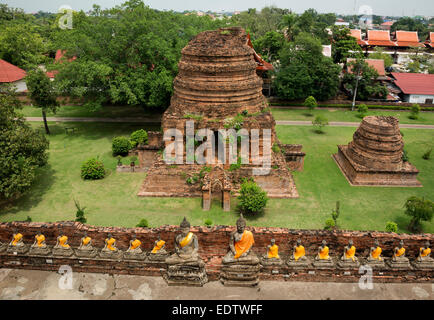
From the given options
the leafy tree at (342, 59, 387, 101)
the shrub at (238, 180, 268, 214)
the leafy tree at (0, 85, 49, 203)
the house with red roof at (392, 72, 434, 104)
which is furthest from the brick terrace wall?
the house with red roof at (392, 72, 434, 104)

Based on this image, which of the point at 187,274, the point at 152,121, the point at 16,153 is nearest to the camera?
the point at 187,274

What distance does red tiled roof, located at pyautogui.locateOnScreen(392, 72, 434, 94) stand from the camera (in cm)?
3797

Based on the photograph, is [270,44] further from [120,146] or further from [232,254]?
[232,254]

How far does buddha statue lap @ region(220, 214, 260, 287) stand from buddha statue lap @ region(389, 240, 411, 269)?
Answer: 14.5 ft

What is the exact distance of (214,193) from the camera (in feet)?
60.0

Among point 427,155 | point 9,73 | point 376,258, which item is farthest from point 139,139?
point 9,73

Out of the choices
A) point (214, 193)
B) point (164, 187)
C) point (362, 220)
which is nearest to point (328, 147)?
point (362, 220)

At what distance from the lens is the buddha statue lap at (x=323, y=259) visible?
10.9 meters

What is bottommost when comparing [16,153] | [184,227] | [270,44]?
[184,227]

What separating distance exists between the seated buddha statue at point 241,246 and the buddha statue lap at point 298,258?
120 centimetres

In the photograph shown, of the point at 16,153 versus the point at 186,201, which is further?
the point at 186,201

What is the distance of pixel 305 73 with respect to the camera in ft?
116

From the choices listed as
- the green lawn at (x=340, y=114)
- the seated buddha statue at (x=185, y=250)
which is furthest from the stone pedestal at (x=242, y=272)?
the green lawn at (x=340, y=114)

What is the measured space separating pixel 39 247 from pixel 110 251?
2.48 meters
